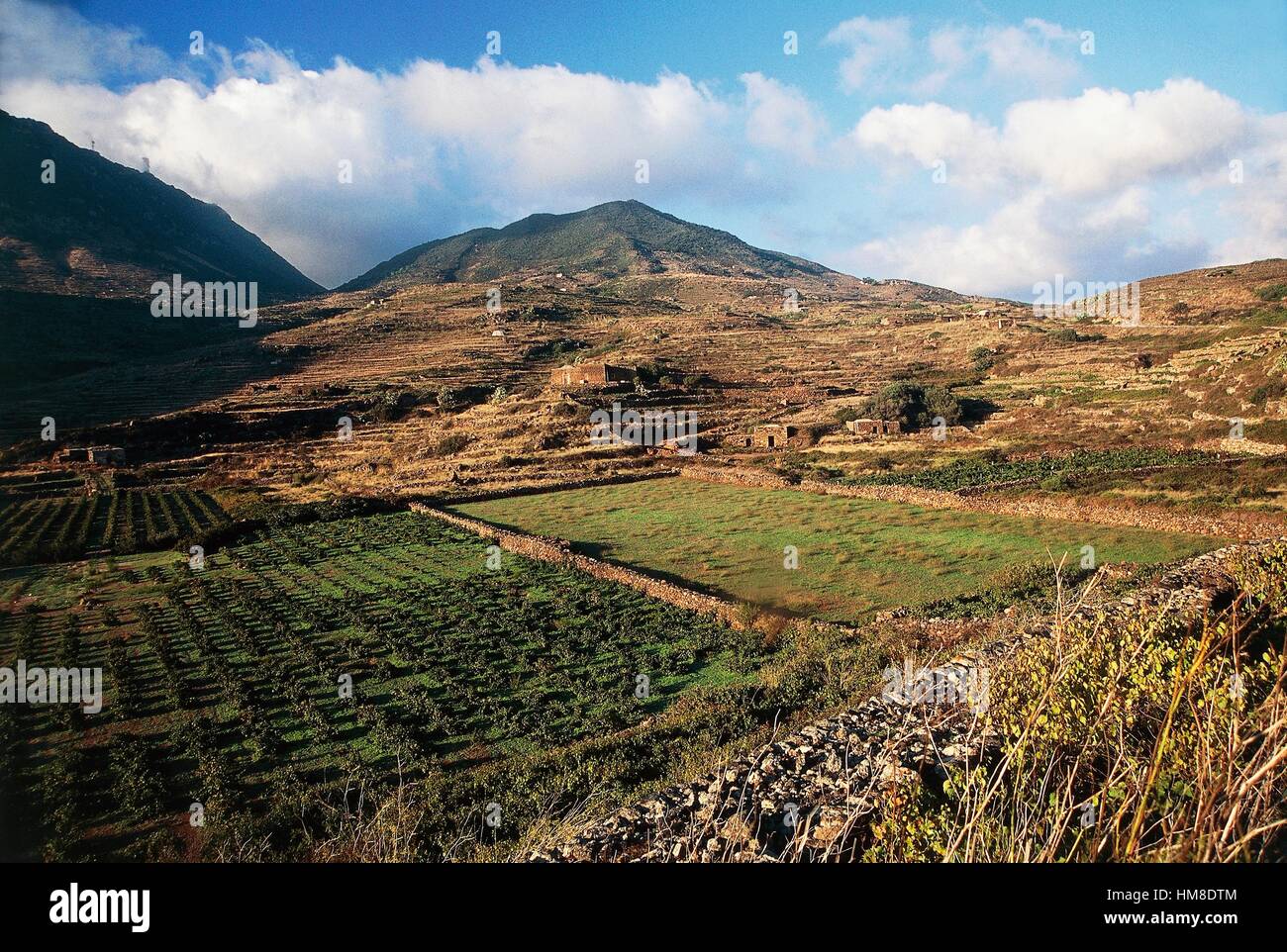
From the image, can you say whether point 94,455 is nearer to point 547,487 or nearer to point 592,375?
point 547,487

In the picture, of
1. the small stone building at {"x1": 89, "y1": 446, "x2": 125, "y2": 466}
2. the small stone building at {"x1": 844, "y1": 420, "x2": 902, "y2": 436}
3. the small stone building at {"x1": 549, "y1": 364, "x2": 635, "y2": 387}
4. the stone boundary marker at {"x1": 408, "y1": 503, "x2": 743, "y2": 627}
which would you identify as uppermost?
the small stone building at {"x1": 549, "y1": 364, "x2": 635, "y2": 387}

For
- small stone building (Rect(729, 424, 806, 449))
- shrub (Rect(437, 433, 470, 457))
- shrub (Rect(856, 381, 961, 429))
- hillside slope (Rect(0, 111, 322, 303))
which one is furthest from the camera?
hillside slope (Rect(0, 111, 322, 303))

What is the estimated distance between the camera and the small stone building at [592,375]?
51.6 metres

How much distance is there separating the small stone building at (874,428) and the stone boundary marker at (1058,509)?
14077mm

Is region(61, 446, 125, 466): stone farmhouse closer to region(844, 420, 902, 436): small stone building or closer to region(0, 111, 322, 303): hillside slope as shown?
region(844, 420, 902, 436): small stone building

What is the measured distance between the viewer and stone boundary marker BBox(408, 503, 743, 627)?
1373 centimetres

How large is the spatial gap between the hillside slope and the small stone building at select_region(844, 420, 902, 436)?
89428 mm

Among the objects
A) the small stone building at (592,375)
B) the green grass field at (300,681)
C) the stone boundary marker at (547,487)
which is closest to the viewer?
the green grass field at (300,681)

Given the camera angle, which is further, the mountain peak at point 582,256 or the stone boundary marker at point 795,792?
the mountain peak at point 582,256

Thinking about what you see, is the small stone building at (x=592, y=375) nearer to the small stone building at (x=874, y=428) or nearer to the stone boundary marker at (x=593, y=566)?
the small stone building at (x=874, y=428)

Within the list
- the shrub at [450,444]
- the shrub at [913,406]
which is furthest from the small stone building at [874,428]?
the shrub at [450,444]

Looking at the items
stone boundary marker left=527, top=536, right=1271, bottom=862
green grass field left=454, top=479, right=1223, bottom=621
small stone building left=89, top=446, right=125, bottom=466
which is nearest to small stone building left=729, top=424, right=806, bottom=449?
green grass field left=454, top=479, right=1223, bottom=621

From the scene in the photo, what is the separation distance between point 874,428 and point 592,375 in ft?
74.6

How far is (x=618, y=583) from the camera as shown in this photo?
621 inches
